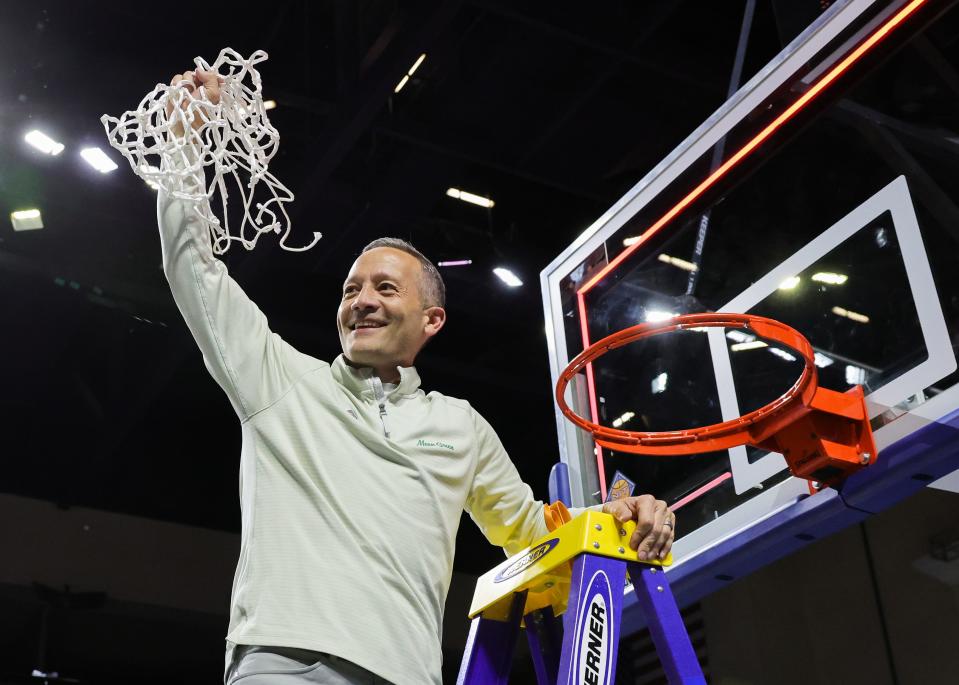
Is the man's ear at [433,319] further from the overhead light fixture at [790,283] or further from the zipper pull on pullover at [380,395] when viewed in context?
the overhead light fixture at [790,283]

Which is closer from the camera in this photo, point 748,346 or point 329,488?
point 329,488

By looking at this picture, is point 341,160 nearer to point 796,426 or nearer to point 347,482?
point 796,426

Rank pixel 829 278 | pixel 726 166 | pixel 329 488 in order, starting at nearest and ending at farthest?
pixel 329 488 < pixel 829 278 < pixel 726 166

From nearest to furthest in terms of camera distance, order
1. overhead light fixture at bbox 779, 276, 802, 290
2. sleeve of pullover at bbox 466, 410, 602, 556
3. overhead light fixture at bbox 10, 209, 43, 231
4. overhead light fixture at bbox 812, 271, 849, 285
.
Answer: sleeve of pullover at bbox 466, 410, 602, 556 < overhead light fixture at bbox 812, 271, 849, 285 < overhead light fixture at bbox 779, 276, 802, 290 < overhead light fixture at bbox 10, 209, 43, 231

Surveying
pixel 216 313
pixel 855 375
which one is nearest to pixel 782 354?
pixel 855 375

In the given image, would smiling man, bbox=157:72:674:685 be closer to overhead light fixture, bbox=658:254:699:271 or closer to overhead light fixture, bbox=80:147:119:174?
overhead light fixture, bbox=658:254:699:271

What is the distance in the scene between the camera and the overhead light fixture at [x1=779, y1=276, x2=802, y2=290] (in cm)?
308

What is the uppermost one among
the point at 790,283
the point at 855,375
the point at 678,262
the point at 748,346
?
the point at 678,262

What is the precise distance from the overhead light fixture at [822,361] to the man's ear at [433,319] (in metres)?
1.17

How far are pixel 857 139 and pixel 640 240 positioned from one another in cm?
84

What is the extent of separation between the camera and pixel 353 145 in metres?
5.32

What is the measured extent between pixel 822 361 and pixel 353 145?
307 cm

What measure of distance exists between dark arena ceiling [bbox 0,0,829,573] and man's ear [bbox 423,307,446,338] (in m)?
2.40

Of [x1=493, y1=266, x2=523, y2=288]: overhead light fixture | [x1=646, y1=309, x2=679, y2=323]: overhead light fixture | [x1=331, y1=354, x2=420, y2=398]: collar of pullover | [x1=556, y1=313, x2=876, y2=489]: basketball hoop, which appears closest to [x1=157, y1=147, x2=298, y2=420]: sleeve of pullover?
[x1=331, y1=354, x2=420, y2=398]: collar of pullover
